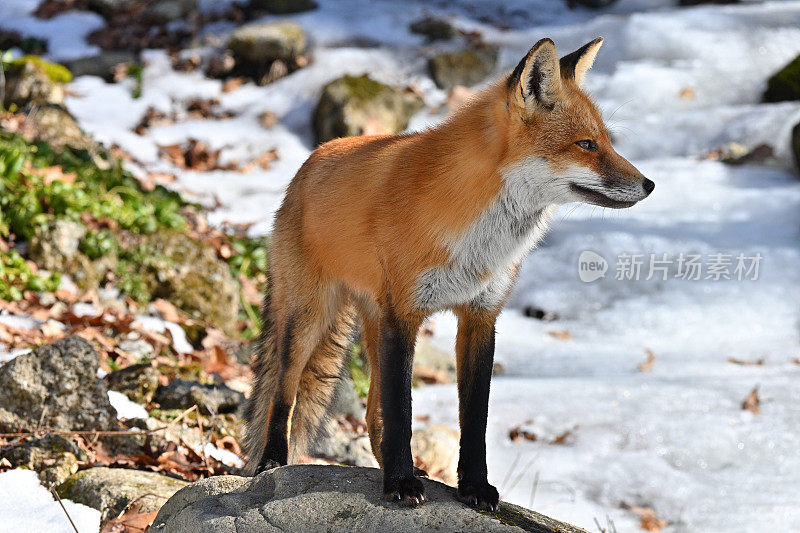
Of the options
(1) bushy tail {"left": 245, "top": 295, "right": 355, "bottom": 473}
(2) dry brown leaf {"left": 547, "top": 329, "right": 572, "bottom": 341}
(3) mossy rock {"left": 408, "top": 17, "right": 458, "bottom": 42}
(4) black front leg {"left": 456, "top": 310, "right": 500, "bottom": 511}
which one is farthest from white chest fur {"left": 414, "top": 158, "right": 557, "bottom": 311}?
(3) mossy rock {"left": 408, "top": 17, "right": 458, "bottom": 42}

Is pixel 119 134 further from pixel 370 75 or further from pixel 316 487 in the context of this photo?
pixel 316 487

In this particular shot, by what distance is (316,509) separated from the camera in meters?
3.15

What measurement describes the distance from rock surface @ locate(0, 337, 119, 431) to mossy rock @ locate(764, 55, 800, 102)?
11.6 metres

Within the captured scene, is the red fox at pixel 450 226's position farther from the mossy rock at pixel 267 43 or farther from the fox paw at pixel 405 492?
the mossy rock at pixel 267 43

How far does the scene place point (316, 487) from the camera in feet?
10.8

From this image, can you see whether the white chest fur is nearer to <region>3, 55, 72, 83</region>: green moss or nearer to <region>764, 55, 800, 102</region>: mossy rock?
<region>3, 55, 72, 83</region>: green moss

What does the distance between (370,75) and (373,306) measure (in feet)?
31.3

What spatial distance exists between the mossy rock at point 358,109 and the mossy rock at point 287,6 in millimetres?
3281

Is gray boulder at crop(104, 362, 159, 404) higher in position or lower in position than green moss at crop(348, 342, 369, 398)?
higher

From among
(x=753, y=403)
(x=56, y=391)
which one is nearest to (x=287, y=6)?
(x=753, y=403)

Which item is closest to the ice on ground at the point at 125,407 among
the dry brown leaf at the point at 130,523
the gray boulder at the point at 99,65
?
the dry brown leaf at the point at 130,523

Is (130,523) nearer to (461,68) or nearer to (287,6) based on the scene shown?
(461,68)

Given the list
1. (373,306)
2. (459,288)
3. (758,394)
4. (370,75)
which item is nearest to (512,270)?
(459,288)

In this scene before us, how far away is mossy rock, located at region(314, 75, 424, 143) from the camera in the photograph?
11.2 metres
